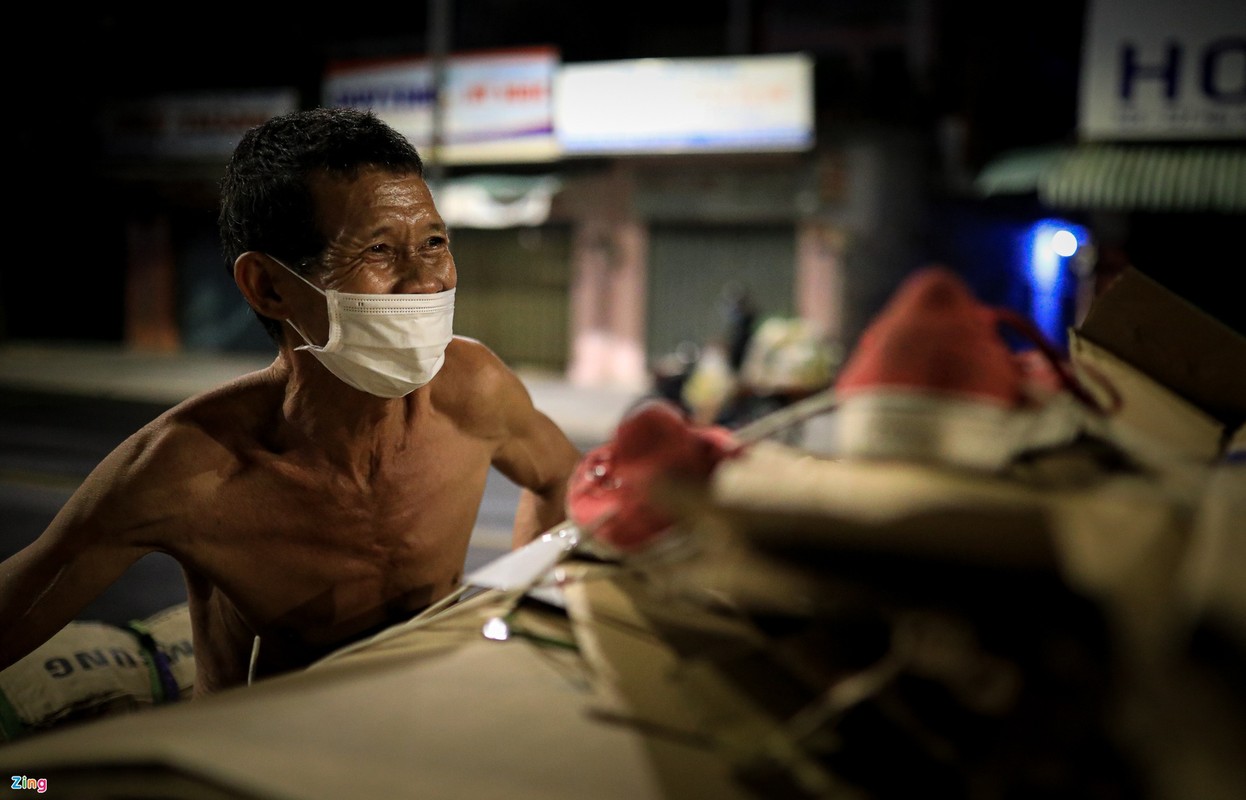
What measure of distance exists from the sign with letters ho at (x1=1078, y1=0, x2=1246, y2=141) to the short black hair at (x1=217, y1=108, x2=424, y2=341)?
923 centimetres

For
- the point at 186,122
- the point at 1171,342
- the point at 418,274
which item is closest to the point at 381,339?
the point at 418,274

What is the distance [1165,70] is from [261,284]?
9813mm

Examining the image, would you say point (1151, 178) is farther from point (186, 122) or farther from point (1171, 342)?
point (186, 122)

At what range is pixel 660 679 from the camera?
111 centimetres

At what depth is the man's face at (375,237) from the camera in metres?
1.89

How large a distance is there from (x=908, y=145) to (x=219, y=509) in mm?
15107

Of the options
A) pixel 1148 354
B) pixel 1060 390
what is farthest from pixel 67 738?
pixel 1148 354

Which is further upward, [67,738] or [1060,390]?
[1060,390]

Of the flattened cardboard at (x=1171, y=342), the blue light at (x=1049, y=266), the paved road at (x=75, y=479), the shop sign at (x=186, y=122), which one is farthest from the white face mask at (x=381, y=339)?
the shop sign at (x=186, y=122)

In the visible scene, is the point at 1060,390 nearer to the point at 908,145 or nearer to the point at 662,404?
the point at 662,404

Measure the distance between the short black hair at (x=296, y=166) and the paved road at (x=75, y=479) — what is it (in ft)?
11.2

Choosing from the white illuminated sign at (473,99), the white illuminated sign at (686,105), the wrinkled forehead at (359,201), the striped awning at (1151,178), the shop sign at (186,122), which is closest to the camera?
the wrinkled forehead at (359,201)

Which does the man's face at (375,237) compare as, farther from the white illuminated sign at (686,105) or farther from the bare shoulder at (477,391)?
the white illuminated sign at (686,105)

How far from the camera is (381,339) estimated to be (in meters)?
1.95
